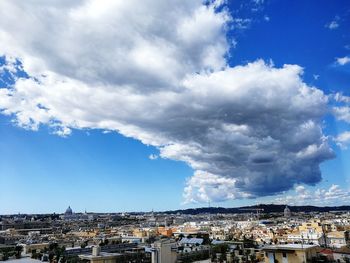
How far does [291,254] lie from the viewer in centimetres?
2291

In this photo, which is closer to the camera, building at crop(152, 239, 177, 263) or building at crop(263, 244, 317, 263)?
building at crop(263, 244, 317, 263)

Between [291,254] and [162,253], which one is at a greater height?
[162,253]

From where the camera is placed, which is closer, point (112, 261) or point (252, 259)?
point (112, 261)

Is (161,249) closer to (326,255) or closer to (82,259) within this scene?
(82,259)

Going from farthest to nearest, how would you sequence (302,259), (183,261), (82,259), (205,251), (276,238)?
(276,238)
(205,251)
(183,261)
(82,259)
(302,259)

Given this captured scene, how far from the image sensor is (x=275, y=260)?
78.2ft

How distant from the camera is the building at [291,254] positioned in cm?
2261

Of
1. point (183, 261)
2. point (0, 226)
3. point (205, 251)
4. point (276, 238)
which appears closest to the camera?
point (183, 261)

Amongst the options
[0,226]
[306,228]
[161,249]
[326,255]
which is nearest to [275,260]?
[326,255]

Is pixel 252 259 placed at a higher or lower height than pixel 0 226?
lower

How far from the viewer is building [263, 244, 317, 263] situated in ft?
74.2

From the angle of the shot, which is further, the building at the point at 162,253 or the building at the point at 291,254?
the building at the point at 162,253

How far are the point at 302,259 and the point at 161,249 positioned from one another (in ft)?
31.7

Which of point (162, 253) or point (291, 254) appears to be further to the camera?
point (162, 253)
